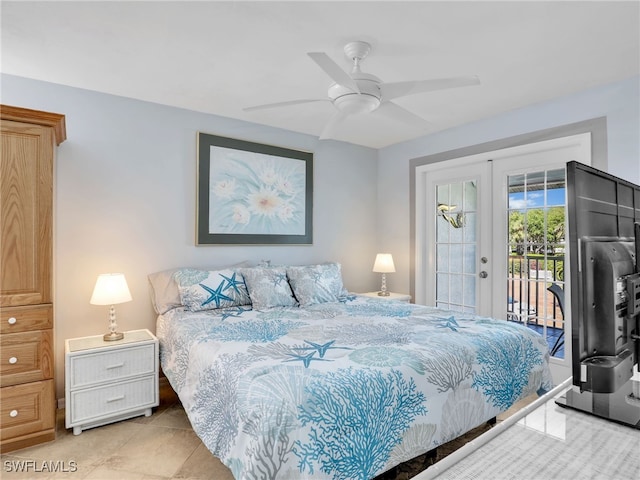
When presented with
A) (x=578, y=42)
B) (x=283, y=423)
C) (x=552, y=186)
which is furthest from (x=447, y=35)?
(x=283, y=423)

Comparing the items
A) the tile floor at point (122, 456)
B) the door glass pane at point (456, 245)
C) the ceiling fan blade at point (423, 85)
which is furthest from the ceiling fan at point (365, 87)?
the tile floor at point (122, 456)

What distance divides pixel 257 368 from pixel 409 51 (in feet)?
6.89

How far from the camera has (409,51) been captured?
237 cm

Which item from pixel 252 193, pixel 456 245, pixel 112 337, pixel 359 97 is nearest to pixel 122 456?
pixel 112 337

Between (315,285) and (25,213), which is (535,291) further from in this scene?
(25,213)

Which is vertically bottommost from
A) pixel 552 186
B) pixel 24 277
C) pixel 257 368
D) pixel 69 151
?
pixel 257 368

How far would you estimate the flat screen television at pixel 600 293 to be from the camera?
2.96 feet

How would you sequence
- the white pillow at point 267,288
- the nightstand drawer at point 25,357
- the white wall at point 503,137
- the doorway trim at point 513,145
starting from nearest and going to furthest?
the nightstand drawer at point 25,357 → the white wall at point 503,137 → the doorway trim at point 513,145 → the white pillow at point 267,288

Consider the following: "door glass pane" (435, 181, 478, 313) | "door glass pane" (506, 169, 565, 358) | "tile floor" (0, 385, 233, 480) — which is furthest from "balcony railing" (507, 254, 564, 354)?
"tile floor" (0, 385, 233, 480)

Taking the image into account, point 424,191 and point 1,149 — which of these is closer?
point 1,149

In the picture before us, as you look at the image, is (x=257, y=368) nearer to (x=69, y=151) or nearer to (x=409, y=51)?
(x=409, y=51)

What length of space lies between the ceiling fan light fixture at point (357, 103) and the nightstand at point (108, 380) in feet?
6.96

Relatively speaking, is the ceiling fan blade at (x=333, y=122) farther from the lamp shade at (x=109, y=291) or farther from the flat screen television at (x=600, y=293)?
the lamp shade at (x=109, y=291)

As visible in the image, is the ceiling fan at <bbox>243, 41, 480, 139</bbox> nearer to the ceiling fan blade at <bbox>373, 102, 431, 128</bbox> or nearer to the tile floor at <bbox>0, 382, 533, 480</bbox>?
the ceiling fan blade at <bbox>373, 102, 431, 128</bbox>
